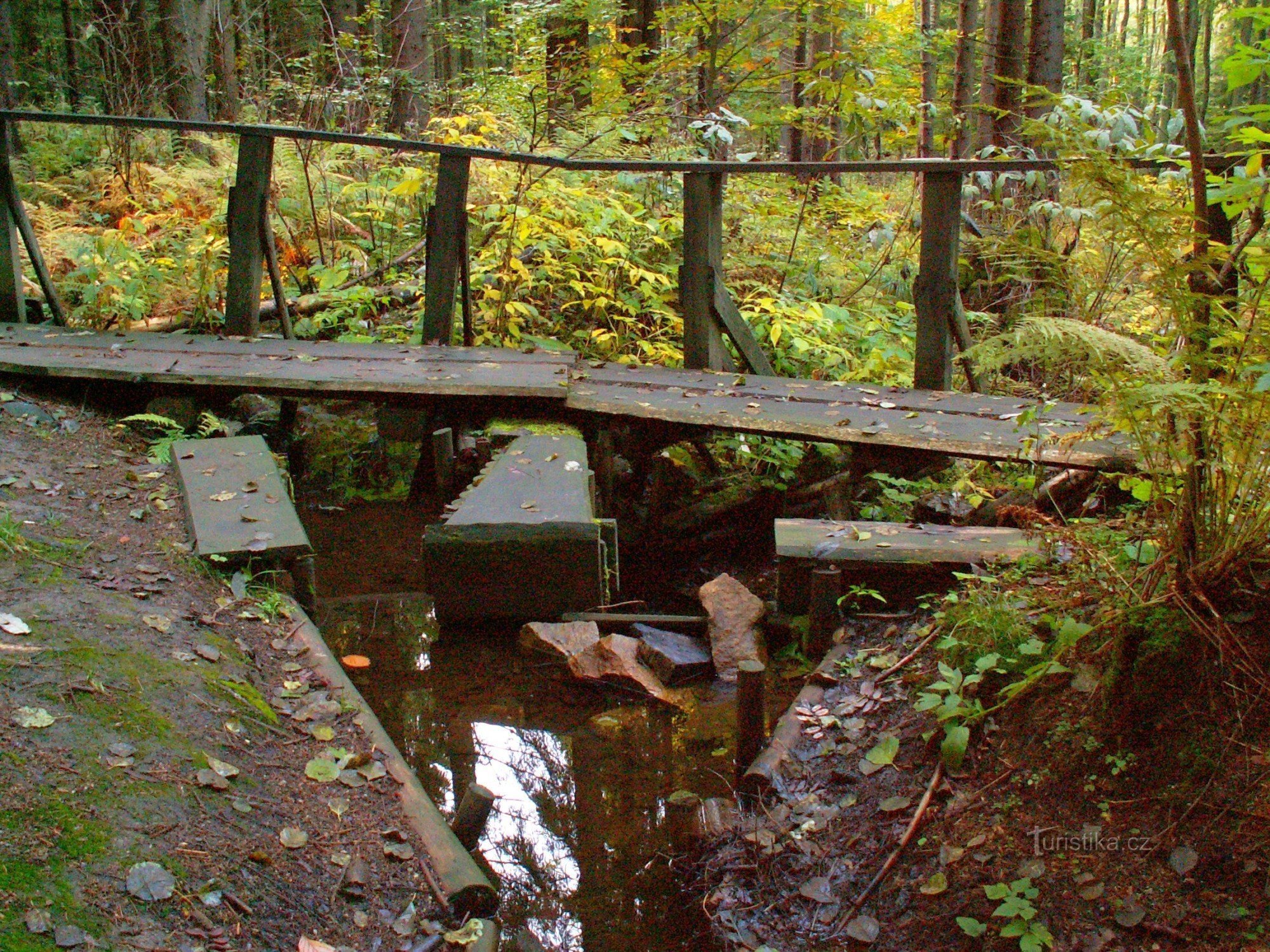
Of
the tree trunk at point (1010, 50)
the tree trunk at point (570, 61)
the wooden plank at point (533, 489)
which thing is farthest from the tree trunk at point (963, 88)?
the wooden plank at point (533, 489)

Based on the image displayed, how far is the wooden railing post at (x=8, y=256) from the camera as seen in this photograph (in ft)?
23.4

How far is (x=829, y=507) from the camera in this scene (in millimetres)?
5891

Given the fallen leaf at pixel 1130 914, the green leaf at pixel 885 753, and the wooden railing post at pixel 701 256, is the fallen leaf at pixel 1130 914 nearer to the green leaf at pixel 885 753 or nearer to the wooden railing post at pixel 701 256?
the green leaf at pixel 885 753

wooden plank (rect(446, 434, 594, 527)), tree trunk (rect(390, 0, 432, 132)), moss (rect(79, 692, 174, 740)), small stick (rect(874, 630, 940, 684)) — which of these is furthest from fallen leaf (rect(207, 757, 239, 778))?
tree trunk (rect(390, 0, 432, 132))

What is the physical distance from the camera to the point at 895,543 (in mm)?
4238

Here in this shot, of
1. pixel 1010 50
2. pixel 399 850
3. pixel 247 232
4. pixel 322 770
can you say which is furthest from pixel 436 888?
pixel 1010 50

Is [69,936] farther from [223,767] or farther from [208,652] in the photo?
[208,652]

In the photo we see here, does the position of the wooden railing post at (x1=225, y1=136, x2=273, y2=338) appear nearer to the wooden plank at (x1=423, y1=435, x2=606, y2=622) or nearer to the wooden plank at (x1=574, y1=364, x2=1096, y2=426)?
the wooden plank at (x1=574, y1=364, x2=1096, y2=426)

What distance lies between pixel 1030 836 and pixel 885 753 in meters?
0.61

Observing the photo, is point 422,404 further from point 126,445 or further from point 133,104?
point 133,104

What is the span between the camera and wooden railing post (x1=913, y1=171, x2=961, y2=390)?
587 cm

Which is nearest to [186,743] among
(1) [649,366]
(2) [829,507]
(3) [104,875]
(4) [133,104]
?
(3) [104,875]

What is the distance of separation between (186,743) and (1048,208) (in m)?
6.26

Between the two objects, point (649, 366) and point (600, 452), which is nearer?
point (600, 452)
